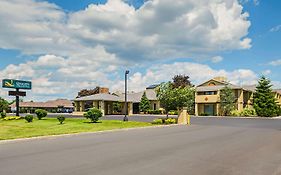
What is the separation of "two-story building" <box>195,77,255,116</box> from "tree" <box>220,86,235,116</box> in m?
1.38

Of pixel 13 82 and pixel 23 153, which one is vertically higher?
pixel 13 82

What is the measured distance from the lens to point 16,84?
44.0m

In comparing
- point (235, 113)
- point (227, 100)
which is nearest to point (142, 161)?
point (235, 113)

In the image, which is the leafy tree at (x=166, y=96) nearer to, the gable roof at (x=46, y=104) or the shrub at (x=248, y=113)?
the shrub at (x=248, y=113)

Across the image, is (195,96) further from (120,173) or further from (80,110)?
(120,173)

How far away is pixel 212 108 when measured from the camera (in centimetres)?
6019

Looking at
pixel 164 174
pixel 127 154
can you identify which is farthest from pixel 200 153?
pixel 164 174

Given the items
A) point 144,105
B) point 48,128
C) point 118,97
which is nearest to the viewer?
point 48,128

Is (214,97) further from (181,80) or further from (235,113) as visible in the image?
(181,80)

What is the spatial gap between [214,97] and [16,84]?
36.8 metres

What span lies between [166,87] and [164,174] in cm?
2653

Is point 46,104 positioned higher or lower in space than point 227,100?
lower

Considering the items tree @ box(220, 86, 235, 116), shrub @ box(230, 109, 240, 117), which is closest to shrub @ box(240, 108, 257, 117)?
shrub @ box(230, 109, 240, 117)

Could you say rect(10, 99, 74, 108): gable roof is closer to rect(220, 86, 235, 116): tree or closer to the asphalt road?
rect(220, 86, 235, 116): tree
